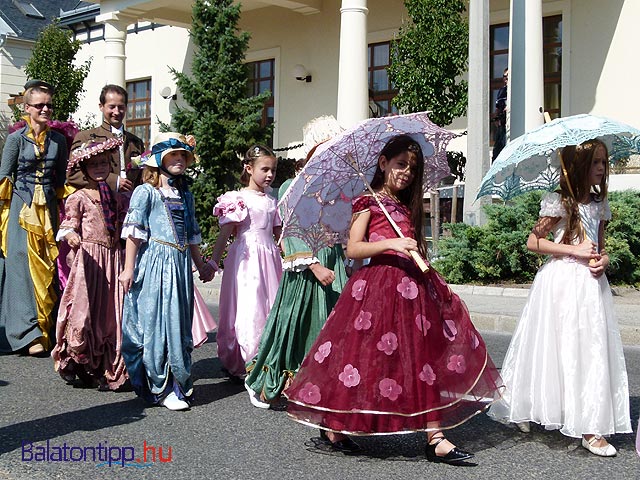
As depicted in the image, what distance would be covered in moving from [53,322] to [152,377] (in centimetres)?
240

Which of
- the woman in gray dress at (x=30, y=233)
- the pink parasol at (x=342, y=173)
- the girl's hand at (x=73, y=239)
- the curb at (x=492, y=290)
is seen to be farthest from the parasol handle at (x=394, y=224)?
the curb at (x=492, y=290)

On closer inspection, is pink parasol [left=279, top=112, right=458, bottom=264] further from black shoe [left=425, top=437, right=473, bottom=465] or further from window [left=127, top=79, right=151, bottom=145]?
window [left=127, top=79, right=151, bottom=145]

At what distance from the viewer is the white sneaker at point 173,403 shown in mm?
5570

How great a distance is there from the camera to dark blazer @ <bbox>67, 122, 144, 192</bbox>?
21.7 ft

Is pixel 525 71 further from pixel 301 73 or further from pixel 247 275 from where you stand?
pixel 247 275

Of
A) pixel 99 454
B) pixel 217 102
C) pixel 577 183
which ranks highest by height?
pixel 217 102

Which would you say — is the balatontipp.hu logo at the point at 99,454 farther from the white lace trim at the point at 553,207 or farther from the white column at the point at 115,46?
the white column at the point at 115,46

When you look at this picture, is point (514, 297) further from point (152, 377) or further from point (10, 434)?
point (10, 434)

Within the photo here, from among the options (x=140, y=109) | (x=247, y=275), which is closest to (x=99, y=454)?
(x=247, y=275)

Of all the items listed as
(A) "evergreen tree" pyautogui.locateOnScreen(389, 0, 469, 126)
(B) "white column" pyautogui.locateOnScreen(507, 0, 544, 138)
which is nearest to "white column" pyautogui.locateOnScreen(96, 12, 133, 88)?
(A) "evergreen tree" pyautogui.locateOnScreen(389, 0, 469, 126)

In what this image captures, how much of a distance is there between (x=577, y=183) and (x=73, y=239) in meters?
3.36

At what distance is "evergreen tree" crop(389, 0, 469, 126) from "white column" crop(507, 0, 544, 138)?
90 cm

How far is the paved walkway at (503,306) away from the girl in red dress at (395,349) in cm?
502

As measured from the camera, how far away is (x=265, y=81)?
24812 mm
